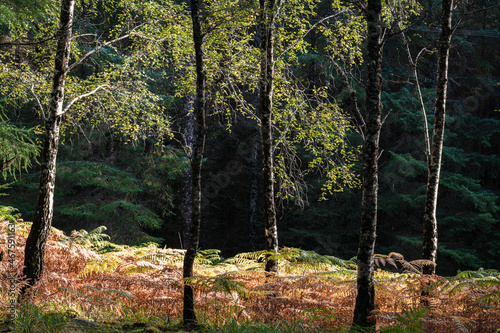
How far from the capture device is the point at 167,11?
7.61 metres

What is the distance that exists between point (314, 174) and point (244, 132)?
5.47 m

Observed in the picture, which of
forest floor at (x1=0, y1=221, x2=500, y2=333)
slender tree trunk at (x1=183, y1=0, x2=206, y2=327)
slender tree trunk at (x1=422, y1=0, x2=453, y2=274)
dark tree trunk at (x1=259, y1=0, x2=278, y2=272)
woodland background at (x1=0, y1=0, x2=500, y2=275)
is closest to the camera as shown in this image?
forest floor at (x1=0, y1=221, x2=500, y2=333)

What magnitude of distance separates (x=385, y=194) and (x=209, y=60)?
10621 millimetres

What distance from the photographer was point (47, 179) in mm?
5551

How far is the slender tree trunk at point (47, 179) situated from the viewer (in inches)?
214

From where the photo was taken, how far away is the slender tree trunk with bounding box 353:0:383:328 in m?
4.13

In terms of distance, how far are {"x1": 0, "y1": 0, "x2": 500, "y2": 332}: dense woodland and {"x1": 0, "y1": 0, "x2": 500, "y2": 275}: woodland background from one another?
0.27 ft

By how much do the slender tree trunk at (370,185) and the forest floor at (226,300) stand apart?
219mm

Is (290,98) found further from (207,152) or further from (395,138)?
(207,152)

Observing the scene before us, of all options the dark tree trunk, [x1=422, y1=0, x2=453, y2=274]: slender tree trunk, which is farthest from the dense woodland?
[x1=422, y1=0, x2=453, y2=274]: slender tree trunk

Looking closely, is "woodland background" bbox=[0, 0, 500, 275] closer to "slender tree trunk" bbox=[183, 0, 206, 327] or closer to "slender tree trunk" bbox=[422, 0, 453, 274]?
"slender tree trunk" bbox=[422, 0, 453, 274]

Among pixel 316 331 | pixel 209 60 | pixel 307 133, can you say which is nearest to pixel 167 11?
pixel 209 60

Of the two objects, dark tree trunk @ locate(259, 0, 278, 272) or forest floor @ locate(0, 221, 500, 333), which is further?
dark tree trunk @ locate(259, 0, 278, 272)

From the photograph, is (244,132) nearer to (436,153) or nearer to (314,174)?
(314,174)
